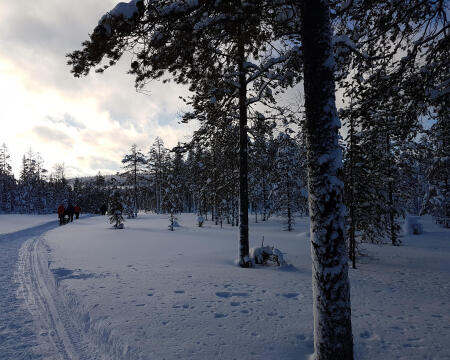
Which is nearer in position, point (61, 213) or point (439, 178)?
point (439, 178)

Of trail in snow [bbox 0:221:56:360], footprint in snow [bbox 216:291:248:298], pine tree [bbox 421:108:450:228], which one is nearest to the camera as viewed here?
trail in snow [bbox 0:221:56:360]

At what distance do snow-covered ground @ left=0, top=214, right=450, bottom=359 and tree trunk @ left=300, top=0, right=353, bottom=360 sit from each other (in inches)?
40.7

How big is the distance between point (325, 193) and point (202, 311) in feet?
12.6

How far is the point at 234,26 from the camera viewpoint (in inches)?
169

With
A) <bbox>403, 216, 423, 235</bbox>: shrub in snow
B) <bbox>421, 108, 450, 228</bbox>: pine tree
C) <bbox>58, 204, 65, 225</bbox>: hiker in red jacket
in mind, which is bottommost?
<bbox>403, 216, 423, 235</bbox>: shrub in snow

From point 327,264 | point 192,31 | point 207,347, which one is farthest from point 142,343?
point 192,31

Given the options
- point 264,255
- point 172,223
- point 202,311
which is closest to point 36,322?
point 202,311

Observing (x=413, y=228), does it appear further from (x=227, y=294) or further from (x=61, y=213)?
(x=61, y=213)

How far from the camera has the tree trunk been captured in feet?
10.4

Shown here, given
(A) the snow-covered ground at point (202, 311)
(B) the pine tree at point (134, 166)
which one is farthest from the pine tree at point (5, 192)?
(A) the snow-covered ground at point (202, 311)

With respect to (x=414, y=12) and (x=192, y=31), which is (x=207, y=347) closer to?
(x=192, y=31)

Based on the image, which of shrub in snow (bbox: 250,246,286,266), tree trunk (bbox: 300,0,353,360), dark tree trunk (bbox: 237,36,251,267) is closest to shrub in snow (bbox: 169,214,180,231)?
shrub in snow (bbox: 250,246,286,266)

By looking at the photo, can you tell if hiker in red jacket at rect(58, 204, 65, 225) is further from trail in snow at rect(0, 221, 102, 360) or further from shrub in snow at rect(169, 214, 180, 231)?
trail in snow at rect(0, 221, 102, 360)

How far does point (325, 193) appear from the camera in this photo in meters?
3.17
